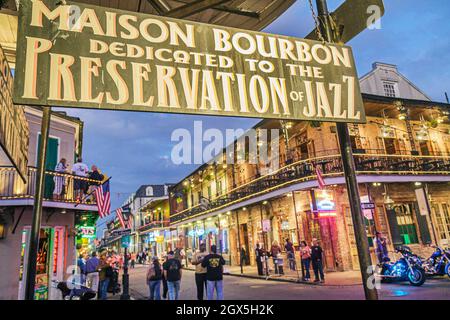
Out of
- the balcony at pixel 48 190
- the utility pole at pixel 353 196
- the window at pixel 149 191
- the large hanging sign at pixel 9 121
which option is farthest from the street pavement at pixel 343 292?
the window at pixel 149 191

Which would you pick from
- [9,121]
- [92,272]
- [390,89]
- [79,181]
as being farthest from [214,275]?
[390,89]

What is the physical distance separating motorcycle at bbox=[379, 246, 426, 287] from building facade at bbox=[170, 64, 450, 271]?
3.60m

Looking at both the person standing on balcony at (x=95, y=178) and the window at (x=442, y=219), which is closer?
the person standing on balcony at (x=95, y=178)

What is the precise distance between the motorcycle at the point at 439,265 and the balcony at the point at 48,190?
13.7m

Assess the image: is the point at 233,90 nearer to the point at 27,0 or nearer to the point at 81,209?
the point at 27,0

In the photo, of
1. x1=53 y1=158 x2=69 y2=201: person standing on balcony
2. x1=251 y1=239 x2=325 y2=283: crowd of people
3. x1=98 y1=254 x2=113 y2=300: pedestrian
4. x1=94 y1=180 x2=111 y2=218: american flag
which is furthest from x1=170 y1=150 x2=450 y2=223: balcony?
x1=53 y1=158 x2=69 y2=201: person standing on balcony

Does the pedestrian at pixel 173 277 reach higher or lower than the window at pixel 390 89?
lower

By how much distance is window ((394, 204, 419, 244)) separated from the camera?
64.7 ft

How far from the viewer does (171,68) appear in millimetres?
2145

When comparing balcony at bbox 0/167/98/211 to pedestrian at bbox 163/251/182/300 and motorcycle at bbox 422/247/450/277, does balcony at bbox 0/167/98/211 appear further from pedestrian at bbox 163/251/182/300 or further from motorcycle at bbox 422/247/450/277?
motorcycle at bbox 422/247/450/277

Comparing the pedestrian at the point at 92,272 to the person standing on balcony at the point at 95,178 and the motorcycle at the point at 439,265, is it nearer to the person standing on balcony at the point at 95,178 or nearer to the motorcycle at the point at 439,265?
the person standing on balcony at the point at 95,178

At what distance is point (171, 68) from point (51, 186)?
41.8 feet

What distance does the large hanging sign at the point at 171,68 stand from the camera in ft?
6.25

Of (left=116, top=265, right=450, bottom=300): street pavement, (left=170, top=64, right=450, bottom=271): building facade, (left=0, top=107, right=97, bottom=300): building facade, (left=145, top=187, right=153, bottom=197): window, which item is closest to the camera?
(left=116, top=265, right=450, bottom=300): street pavement
